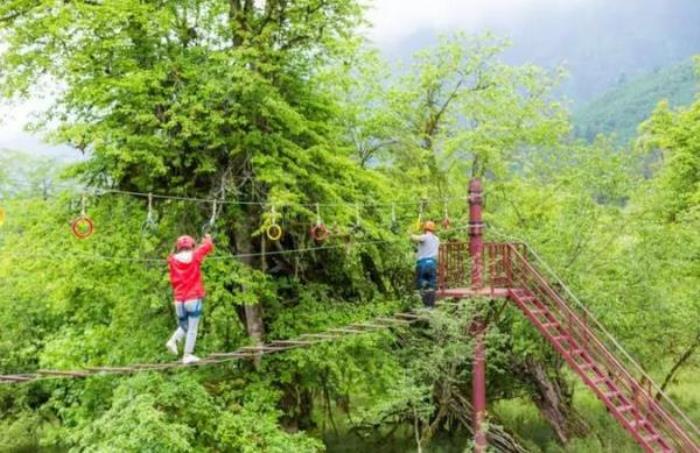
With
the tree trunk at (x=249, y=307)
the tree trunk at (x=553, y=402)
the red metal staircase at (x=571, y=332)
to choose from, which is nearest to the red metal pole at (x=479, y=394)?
the red metal staircase at (x=571, y=332)

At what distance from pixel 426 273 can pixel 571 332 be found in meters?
3.27

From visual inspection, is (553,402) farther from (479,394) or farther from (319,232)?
(319,232)

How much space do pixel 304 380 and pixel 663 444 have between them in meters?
7.32

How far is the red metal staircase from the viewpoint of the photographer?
1343cm

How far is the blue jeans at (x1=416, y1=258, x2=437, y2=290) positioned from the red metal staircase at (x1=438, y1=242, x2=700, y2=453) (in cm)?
69

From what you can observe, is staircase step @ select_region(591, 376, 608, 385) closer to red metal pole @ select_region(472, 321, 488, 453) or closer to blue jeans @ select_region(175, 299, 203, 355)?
red metal pole @ select_region(472, 321, 488, 453)

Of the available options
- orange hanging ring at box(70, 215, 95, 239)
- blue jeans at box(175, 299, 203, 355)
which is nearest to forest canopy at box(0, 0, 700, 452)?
orange hanging ring at box(70, 215, 95, 239)

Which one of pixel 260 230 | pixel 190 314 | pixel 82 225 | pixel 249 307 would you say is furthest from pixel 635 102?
pixel 82 225

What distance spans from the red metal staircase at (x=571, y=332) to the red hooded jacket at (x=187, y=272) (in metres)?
6.87

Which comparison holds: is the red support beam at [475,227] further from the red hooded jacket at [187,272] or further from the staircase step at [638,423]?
the red hooded jacket at [187,272]

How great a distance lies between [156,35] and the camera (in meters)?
14.4

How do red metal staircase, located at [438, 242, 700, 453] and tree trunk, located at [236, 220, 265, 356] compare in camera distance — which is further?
tree trunk, located at [236, 220, 265, 356]

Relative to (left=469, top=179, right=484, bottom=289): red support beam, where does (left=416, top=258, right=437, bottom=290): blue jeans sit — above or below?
below

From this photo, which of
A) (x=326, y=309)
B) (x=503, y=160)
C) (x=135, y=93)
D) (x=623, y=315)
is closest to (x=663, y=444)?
(x=623, y=315)
